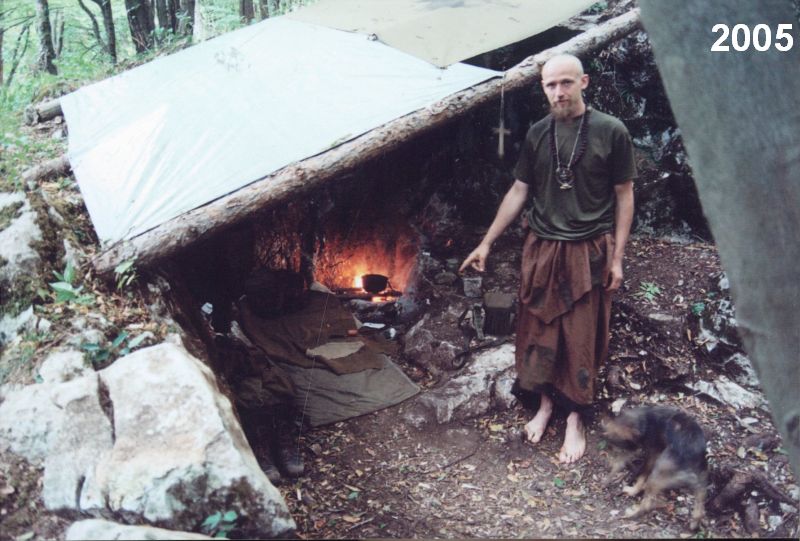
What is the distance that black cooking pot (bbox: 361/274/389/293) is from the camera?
7184 millimetres

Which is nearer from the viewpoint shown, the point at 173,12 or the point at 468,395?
the point at 468,395

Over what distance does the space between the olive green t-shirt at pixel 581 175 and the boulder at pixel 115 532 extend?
265cm

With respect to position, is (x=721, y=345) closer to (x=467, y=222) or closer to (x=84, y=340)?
(x=467, y=222)

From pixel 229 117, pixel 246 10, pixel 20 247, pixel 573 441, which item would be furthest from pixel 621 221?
pixel 246 10

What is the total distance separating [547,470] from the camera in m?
3.84

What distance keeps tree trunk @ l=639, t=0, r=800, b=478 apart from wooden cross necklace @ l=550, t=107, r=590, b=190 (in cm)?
208

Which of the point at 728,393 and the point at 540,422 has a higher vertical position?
the point at 728,393

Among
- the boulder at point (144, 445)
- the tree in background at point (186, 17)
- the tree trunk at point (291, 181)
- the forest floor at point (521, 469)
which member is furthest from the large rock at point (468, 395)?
the tree in background at point (186, 17)

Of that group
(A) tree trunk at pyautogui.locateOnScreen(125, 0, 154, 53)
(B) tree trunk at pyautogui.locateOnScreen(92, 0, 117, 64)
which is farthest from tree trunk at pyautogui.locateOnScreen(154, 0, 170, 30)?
(B) tree trunk at pyautogui.locateOnScreen(92, 0, 117, 64)

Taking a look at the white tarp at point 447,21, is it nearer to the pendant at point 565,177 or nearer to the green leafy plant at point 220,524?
the pendant at point 565,177

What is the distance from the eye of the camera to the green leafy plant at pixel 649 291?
500 centimetres

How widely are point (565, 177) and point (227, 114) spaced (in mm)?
2679

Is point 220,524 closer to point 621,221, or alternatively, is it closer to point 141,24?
point 621,221

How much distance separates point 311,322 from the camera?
20.2ft
